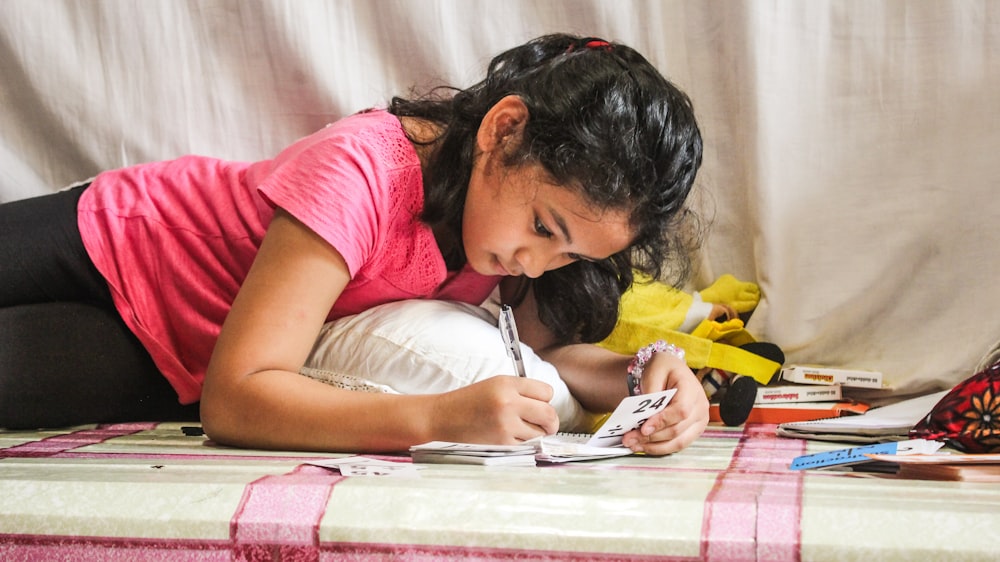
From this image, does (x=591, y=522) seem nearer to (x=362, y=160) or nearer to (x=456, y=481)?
(x=456, y=481)

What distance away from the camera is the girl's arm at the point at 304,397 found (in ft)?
3.07

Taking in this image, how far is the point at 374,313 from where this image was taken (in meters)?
1.14

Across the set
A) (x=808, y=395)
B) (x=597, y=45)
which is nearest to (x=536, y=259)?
(x=597, y=45)

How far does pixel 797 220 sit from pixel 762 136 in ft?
0.45

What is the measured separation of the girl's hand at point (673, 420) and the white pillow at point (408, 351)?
17cm

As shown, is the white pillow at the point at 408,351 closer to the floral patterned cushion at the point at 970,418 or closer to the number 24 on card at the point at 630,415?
the number 24 on card at the point at 630,415

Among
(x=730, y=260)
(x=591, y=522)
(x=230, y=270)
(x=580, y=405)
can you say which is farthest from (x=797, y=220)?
(x=591, y=522)

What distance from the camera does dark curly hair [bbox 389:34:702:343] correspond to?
1.03m

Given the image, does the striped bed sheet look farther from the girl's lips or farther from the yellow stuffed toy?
the yellow stuffed toy

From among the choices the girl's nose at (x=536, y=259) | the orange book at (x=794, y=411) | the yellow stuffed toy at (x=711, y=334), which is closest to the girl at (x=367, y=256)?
the girl's nose at (x=536, y=259)

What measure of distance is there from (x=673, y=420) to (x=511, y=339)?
0.63 ft

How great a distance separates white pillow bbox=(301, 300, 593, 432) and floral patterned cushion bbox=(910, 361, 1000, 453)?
0.46 meters

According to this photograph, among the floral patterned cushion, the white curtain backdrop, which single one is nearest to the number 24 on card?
the floral patterned cushion

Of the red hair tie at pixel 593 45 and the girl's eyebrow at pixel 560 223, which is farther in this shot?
the red hair tie at pixel 593 45
